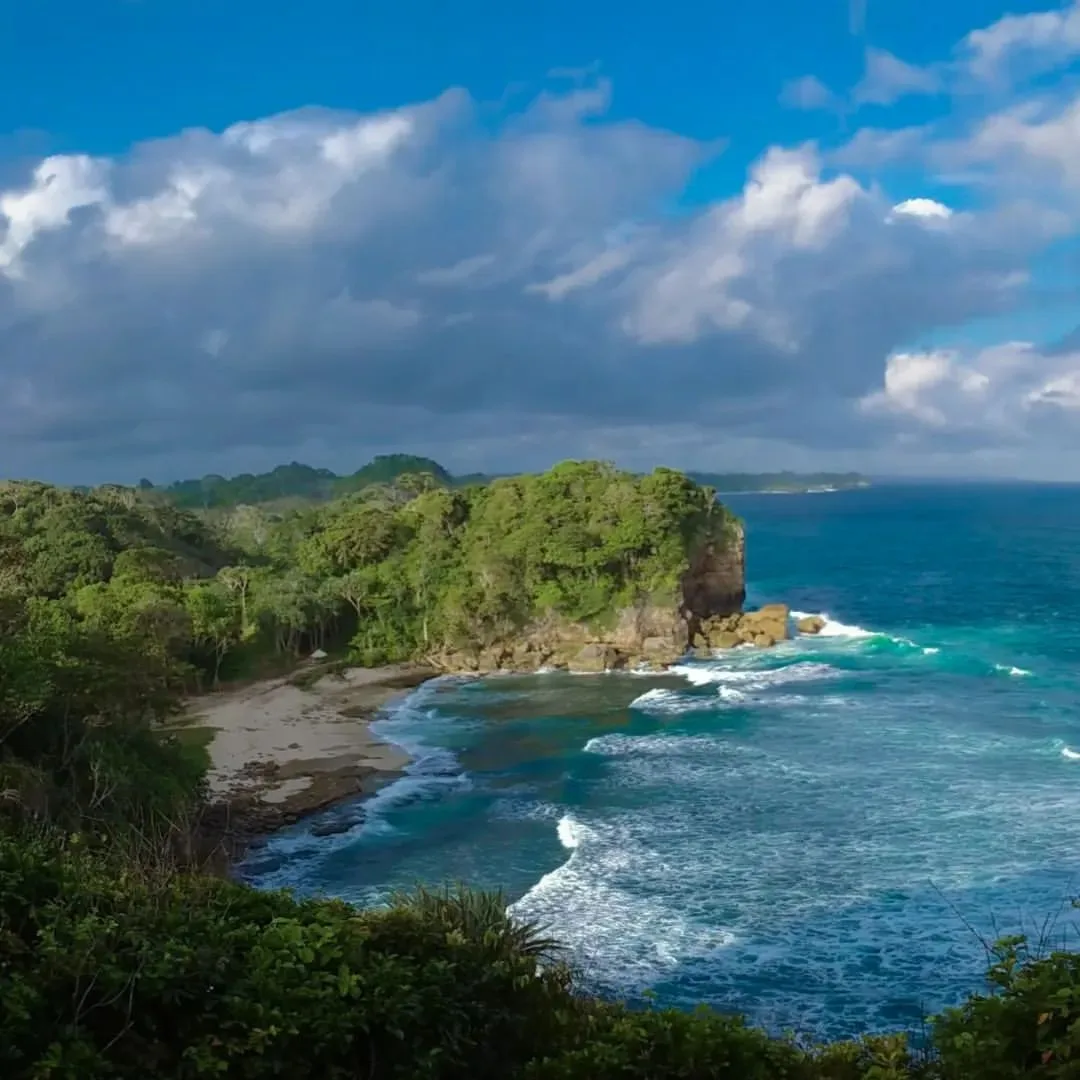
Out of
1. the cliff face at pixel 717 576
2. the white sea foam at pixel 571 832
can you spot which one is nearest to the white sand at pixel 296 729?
the white sea foam at pixel 571 832

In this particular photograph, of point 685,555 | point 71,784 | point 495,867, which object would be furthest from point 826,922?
point 685,555

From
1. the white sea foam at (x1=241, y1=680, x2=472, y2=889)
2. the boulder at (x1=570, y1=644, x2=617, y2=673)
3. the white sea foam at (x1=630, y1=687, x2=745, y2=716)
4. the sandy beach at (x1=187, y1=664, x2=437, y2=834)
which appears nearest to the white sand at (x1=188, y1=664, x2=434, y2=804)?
the sandy beach at (x1=187, y1=664, x2=437, y2=834)

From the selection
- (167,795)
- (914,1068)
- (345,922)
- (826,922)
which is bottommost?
(826,922)

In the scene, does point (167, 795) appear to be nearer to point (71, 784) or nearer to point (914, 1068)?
point (71, 784)

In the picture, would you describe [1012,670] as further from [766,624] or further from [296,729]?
[296,729]

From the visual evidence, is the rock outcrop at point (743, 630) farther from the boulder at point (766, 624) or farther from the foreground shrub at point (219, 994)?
the foreground shrub at point (219, 994)

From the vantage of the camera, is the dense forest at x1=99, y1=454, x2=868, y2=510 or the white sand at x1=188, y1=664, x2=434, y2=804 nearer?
the white sand at x1=188, y1=664, x2=434, y2=804

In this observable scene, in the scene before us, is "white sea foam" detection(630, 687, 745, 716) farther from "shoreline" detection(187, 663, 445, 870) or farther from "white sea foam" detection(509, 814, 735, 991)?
"white sea foam" detection(509, 814, 735, 991)
